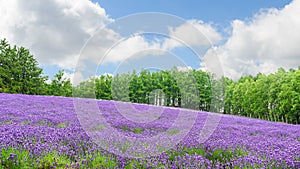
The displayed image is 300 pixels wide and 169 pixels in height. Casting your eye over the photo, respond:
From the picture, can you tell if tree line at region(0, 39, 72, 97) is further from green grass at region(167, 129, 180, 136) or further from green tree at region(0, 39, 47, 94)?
green grass at region(167, 129, 180, 136)

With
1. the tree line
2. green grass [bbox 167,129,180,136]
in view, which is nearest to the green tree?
the tree line

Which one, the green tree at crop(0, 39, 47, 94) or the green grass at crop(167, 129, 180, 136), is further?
the green tree at crop(0, 39, 47, 94)

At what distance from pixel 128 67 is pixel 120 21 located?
6.42ft

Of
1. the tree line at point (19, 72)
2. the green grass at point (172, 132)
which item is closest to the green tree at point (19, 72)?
the tree line at point (19, 72)

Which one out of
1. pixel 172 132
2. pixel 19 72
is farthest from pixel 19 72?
pixel 172 132

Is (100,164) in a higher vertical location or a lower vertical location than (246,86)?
lower

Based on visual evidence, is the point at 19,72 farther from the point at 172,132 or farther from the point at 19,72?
the point at 172,132

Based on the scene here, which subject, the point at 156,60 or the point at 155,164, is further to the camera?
the point at 156,60

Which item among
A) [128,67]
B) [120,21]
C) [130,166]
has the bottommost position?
[130,166]

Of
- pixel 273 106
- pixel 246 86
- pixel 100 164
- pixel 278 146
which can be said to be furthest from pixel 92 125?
pixel 246 86

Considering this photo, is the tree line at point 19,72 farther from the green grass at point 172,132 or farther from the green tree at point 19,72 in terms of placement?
the green grass at point 172,132

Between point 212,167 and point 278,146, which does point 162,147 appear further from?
point 278,146

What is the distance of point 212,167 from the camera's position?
18.8 ft

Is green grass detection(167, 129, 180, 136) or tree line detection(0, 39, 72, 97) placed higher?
tree line detection(0, 39, 72, 97)
